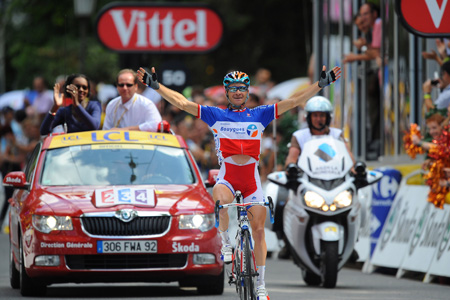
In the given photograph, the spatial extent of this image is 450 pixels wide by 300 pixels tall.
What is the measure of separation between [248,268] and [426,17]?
3593mm

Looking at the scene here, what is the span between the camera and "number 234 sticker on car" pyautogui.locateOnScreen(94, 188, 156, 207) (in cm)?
1317

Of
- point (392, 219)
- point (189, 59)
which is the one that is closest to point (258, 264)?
point (392, 219)

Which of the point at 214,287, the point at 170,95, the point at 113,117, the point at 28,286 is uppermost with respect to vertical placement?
the point at 170,95

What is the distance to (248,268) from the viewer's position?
1086cm

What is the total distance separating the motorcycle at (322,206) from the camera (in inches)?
570

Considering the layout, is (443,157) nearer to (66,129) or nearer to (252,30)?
(66,129)

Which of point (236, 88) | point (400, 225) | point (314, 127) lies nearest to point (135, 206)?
point (236, 88)

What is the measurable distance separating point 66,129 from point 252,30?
33.6 meters

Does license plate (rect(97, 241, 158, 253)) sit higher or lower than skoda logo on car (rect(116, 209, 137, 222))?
lower

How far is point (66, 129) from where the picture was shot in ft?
51.0

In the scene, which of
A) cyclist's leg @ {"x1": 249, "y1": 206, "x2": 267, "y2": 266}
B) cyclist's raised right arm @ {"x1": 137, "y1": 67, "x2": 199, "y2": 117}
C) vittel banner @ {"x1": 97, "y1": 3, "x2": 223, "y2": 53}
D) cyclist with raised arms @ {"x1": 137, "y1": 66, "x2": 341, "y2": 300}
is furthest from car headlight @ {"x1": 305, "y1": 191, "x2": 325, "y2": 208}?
vittel banner @ {"x1": 97, "y1": 3, "x2": 223, "y2": 53}

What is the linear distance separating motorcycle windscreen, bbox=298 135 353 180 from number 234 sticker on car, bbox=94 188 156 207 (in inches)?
84.9

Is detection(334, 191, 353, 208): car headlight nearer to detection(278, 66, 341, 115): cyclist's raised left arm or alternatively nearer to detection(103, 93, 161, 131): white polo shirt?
detection(103, 93, 161, 131): white polo shirt

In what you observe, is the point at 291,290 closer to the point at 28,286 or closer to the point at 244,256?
the point at 28,286
